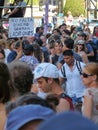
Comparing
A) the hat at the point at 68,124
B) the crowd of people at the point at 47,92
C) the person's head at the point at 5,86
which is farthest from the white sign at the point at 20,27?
the hat at the point at 68,124

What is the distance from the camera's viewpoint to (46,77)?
440 centimetres

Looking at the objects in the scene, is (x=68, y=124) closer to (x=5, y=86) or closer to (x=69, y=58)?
(x=5, y=86)

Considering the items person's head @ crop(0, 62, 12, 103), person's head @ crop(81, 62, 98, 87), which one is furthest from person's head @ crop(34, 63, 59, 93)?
person's head @ crop(0, 62, 12, 103)

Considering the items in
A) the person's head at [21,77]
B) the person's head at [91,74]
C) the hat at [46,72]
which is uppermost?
the person's head at [21,77]

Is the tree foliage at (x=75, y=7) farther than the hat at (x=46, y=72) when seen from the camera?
Yes

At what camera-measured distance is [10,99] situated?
315cm

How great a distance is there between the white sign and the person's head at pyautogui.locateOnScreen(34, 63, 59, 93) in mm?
6467

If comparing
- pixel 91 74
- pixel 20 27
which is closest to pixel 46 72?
pixel 91 74

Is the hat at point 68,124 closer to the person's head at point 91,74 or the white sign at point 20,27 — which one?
the person's head at point 91,74

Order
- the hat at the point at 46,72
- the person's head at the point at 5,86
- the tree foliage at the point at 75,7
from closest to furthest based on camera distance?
the person's head at the point at 5,86
the hat at the point at 46,72
the tree foliage at the point at 75,7

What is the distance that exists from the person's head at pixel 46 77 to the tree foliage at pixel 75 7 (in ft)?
153

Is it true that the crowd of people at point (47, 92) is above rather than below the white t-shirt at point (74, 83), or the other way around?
above

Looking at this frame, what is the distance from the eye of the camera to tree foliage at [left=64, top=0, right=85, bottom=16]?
5144cm

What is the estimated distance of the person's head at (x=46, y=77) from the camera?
4.35 metres
